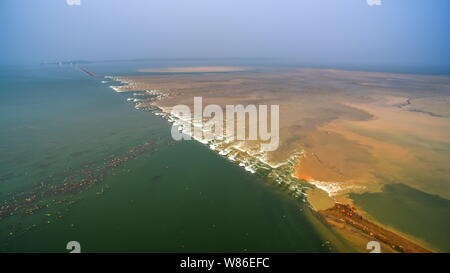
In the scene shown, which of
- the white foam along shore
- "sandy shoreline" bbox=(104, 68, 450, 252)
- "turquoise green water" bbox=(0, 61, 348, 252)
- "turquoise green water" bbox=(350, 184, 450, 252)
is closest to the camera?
"turquoise green water" bbox=(0, 61, 348, 252)

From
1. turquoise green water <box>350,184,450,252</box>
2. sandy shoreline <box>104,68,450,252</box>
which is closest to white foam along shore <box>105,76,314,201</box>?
sandy shoreline <box>104,68,450,252</box>

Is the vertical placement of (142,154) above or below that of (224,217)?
above

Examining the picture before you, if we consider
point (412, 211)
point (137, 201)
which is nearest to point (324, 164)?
point (412, 211)

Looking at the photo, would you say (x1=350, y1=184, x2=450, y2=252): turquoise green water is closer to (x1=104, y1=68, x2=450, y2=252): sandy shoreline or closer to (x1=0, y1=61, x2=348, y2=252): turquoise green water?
(x1=104, y1=68, x2=450, y2=252): sandy shoreline

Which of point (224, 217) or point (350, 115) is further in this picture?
point (350, 115)
